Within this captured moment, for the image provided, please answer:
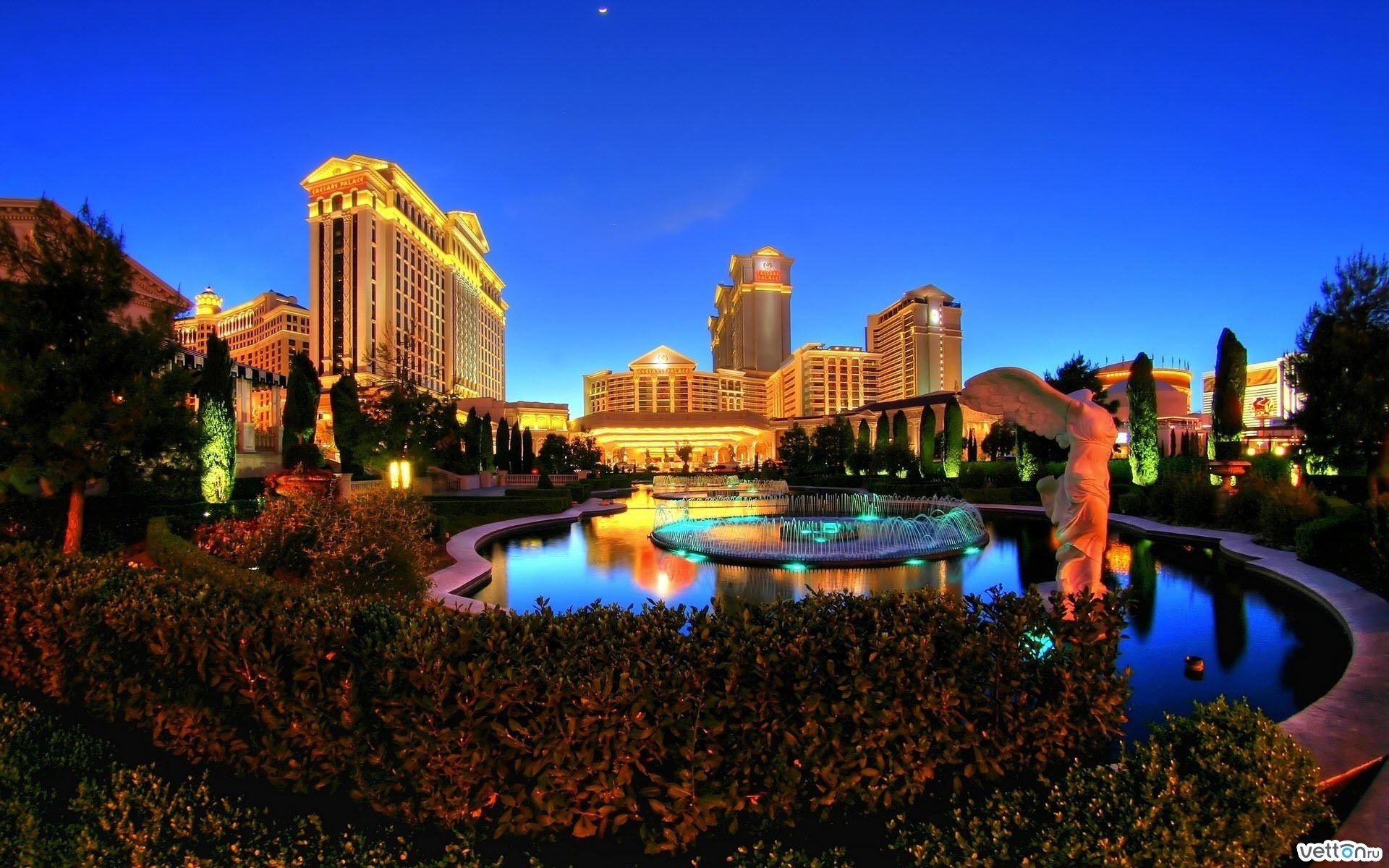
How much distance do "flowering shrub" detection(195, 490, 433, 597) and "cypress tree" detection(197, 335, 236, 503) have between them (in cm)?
755

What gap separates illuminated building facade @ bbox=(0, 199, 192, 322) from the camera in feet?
41.1

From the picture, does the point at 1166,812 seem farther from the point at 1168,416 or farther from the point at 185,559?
the point at 1168,416

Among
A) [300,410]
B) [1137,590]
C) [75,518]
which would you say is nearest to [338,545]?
[75,518]

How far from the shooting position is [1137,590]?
11.1 m

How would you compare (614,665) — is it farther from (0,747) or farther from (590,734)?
(0,747)

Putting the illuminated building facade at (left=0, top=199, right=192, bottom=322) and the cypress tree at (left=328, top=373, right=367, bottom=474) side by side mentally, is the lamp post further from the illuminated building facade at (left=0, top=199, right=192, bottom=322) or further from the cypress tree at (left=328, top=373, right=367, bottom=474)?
the illuminated building facade at (left=0, top=199, right=192, bottom=322)

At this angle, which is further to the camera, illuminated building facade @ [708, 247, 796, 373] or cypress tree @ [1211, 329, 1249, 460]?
illuminated building facade @ [708, 247, 796, 373]

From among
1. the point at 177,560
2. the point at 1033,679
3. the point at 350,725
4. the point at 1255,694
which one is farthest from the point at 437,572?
the point at 1255,694

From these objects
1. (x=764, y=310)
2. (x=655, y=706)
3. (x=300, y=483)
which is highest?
(x=764, y=310)

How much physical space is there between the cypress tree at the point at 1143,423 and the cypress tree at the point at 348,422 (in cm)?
3175

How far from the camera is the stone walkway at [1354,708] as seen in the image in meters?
3.61

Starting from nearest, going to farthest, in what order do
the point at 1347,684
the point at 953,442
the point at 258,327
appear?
the point at 1347,684
the point at 953,442
the point at 258,327

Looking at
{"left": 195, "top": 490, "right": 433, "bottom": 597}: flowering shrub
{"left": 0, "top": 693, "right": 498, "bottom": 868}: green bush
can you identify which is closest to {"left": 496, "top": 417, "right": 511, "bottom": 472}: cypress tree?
{"left": 195, "top": 490, "right": 433, "bottom": 597}: flowering shrub

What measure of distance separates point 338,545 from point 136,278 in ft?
53.1
